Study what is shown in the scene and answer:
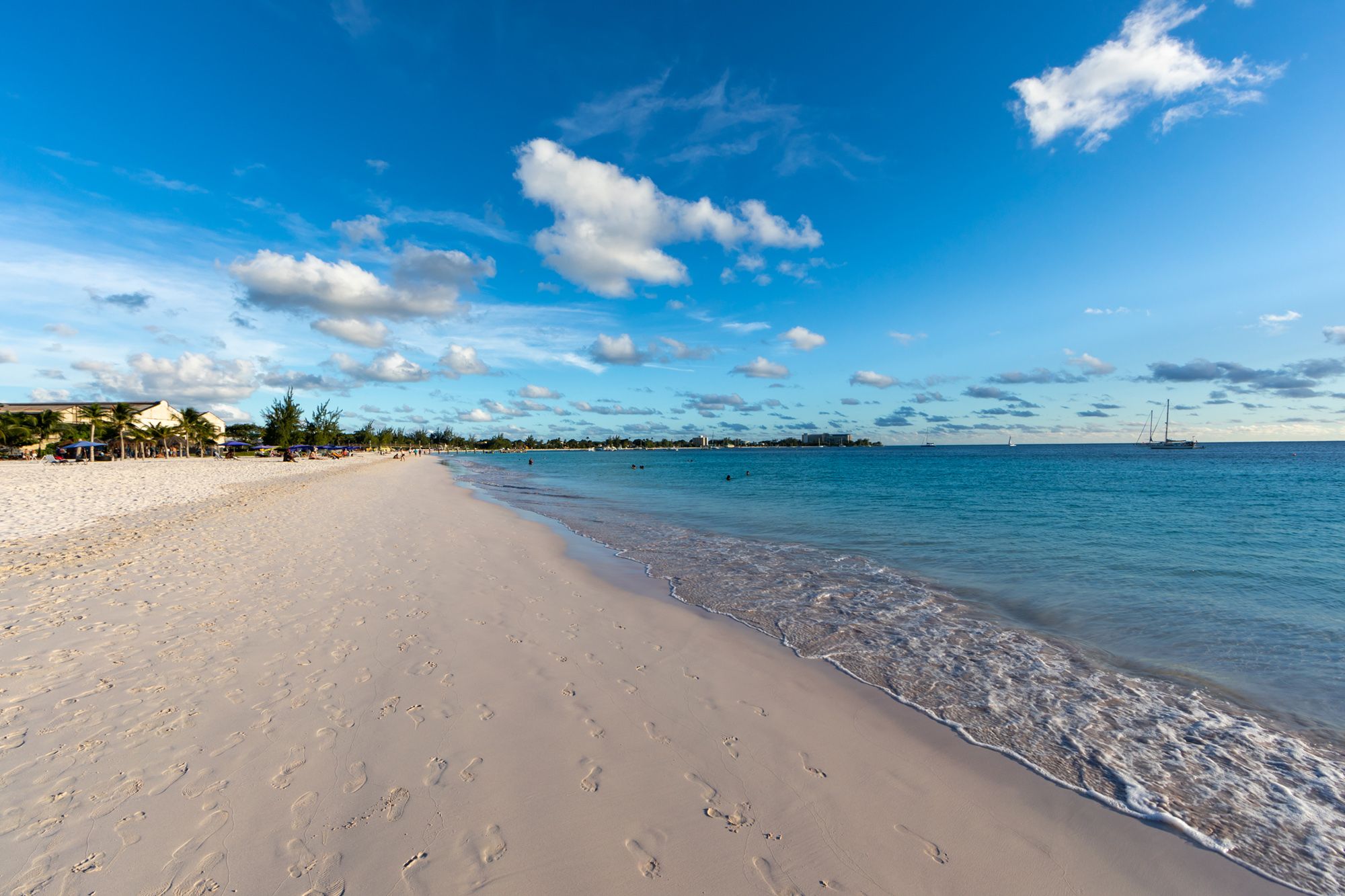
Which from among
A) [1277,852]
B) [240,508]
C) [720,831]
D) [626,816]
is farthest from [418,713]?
[240,508]

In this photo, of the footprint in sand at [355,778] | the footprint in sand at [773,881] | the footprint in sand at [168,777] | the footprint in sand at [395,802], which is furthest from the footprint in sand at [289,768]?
the footprint in sand at [773,881]

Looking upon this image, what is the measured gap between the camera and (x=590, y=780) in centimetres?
419

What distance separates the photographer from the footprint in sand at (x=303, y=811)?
3.54m

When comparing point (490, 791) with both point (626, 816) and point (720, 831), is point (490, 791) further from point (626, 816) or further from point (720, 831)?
point (720, 831)

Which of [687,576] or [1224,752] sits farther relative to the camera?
[687,576]

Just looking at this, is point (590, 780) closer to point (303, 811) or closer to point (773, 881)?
point (773, 881)

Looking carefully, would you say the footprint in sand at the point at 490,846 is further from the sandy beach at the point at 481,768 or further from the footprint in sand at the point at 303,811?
the footprint in sand at the point at 303,811

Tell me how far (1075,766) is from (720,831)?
3623 mm

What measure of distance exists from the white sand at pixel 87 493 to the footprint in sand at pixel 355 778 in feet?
50.9

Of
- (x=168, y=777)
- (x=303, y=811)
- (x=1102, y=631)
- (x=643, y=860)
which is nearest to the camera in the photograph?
(x=643, y=860)

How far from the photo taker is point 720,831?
12.1ft

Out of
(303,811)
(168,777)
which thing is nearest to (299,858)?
(303,811)

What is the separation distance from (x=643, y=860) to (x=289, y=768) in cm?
295

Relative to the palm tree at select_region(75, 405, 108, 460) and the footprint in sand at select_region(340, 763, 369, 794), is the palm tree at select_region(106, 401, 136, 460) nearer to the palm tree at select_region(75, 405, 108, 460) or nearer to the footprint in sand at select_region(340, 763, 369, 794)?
the palm tree at select_region(75, 405, 108, 460)
